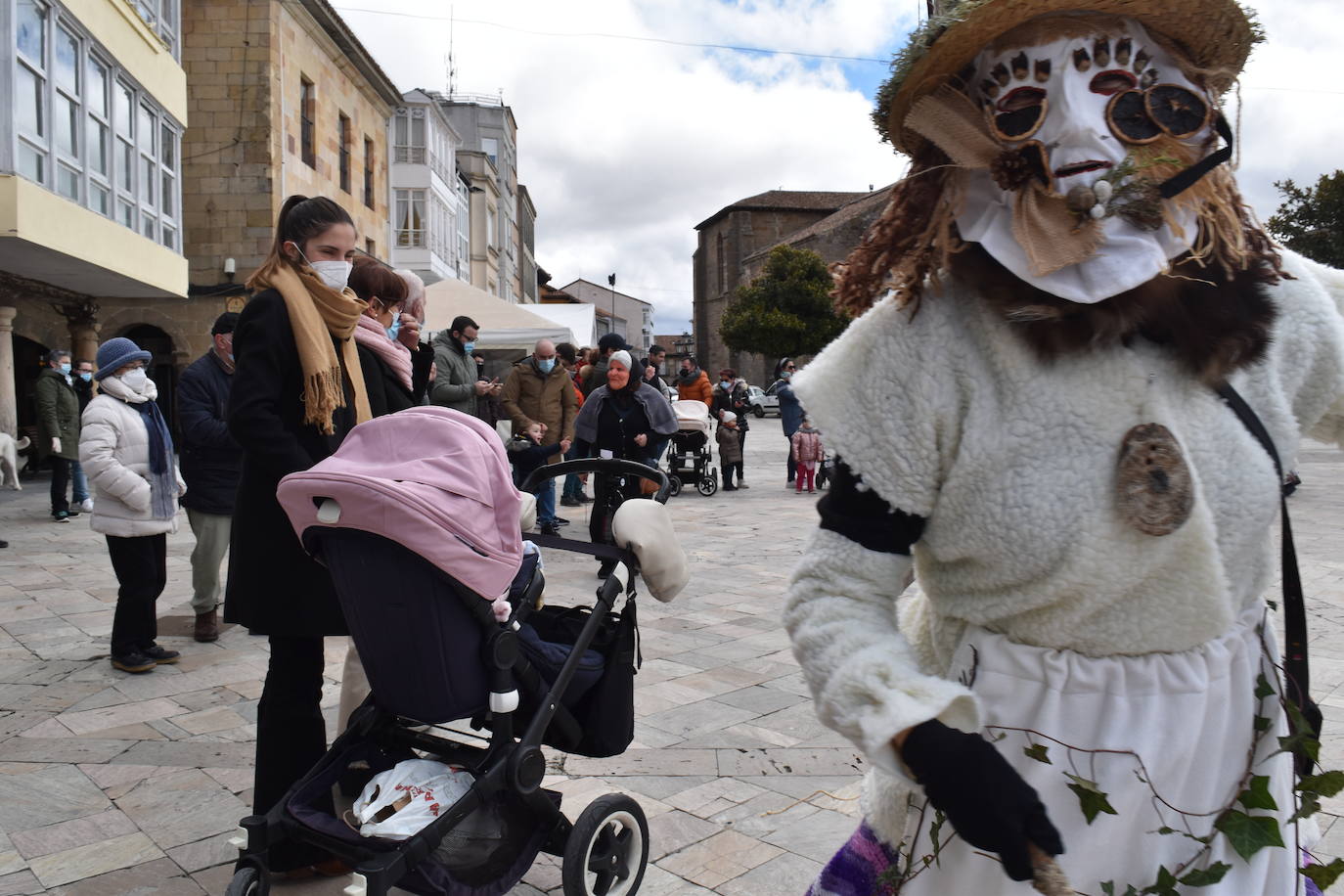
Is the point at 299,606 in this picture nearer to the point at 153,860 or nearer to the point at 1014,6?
the point at 153,860

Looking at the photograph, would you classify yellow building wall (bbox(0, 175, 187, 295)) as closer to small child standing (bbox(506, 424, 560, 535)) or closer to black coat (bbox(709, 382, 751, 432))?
small child standing (bbox(506, 424, 560, 535))

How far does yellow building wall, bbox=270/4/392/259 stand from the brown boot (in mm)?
16850

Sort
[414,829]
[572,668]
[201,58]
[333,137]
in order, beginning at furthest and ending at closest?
[333,137]
[201,58]
[572,668]
[414,829]

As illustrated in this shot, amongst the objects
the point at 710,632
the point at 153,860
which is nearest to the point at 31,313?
the point at 710,632

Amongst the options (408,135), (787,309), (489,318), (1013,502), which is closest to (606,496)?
(1013,502)

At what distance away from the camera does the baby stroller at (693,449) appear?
13.9 meters

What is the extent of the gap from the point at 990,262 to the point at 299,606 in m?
2.16

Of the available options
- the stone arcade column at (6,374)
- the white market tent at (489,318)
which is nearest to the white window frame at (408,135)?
the stone arcade column at (6,374)

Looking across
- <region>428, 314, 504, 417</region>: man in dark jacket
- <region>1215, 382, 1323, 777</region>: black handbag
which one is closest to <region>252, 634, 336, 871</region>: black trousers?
<region>1215, 382, 1323, 777</region>: black handbag

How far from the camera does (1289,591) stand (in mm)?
1663

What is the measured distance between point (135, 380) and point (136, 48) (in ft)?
42.3

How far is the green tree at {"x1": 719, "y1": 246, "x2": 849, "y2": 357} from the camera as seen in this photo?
56.7 m

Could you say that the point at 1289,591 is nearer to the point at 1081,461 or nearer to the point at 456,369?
the point at 1081,461

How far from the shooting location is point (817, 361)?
5.19ft
